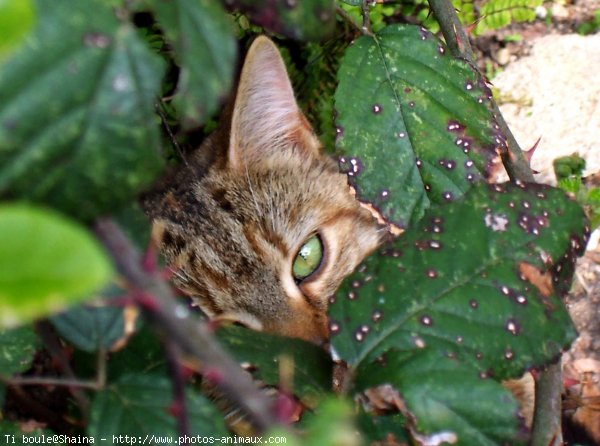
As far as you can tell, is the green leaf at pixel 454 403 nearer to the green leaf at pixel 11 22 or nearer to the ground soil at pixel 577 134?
the green leaf at pixel 11 22

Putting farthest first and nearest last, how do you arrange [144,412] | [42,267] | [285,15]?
[144,412] → [285,15] → [42,267]

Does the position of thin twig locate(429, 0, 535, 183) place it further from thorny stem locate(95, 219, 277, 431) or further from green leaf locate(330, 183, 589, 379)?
thorny stem locate(95, 219, 277, 431)

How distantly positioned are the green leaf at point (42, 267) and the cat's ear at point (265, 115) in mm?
1661

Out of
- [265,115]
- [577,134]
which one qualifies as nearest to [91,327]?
[265,115]

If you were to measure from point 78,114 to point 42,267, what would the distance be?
0.26 m

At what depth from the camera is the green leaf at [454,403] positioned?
1.12 metres

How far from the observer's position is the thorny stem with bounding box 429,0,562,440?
146 centimetres

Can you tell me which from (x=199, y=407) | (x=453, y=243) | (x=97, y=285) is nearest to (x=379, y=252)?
(x=453, y=243)

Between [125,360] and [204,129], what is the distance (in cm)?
205

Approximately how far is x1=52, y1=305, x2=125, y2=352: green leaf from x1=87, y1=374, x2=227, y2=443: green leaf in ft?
0.23

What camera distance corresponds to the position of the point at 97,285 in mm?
473

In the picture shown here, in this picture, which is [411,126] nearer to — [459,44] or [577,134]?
[459,44]

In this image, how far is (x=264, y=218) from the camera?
84.9 inches

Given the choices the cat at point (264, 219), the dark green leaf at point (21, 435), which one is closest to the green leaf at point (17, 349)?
the dark green leaf at point (21, 435)
